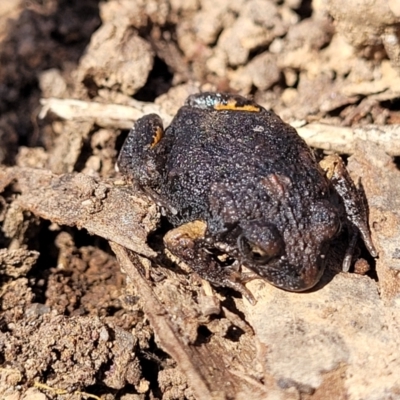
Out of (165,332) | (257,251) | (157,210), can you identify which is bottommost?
(165,332)

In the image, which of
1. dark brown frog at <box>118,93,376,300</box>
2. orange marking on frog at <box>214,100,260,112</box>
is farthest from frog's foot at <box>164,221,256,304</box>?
orange marking on frog at <box>214,100,260,112</box>

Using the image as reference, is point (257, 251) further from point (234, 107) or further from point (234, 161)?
point (234, 107)

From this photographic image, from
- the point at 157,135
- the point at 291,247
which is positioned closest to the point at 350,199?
the point at 291,247

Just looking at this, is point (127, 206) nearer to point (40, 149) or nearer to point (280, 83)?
point (40, 149)

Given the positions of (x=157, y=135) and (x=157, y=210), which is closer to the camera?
(x=157, y=210)

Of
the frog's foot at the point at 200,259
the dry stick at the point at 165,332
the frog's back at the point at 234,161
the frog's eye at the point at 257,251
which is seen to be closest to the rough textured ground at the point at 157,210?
the dry stick at the point at 165,332

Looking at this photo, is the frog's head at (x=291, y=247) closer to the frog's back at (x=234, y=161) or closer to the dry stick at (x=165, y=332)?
the frog's back at (x=234, y=161)
